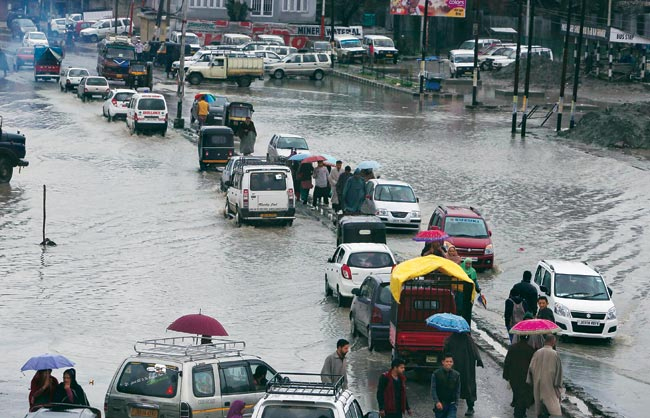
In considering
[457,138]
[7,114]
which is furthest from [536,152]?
[7,114]

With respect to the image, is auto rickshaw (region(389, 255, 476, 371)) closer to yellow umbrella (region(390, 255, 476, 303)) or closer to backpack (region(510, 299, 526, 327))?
yellow umbrella (region(390, 255, 476, 303))

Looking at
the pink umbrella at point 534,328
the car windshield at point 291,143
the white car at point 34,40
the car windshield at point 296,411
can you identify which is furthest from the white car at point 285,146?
the white car at point 34,40

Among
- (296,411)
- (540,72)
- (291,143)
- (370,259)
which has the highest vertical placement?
(540,72)

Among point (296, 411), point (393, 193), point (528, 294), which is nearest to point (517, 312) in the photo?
point (528, 294)

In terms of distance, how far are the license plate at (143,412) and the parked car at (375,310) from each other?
7400mm

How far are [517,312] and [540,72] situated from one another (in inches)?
2351

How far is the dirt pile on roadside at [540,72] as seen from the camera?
7994 cm

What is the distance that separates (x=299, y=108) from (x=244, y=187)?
1222 inches

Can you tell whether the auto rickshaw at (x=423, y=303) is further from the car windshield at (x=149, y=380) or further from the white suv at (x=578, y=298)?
the car windshield at (x=149, y=380)

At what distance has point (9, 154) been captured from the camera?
43125 millimetres

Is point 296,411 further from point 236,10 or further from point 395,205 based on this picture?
point 236,10

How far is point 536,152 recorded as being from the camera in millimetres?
53906

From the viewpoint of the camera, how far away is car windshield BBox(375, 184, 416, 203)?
121ft

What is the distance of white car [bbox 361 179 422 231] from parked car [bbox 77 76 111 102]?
33.3 meters
